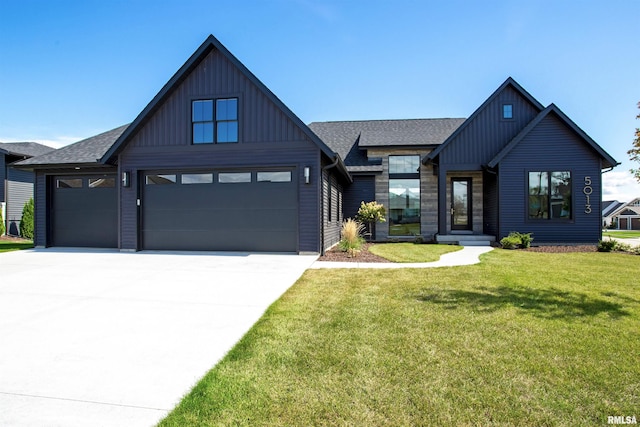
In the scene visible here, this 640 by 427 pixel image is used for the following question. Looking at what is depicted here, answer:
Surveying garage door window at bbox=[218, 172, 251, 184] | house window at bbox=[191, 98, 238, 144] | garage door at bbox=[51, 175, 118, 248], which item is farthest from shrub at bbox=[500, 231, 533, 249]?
garage door at bbox=[51, 175, 118, 248]

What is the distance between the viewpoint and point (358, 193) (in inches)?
624

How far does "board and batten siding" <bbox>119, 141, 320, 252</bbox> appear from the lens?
10117mm

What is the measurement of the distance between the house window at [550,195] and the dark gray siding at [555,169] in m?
0.18

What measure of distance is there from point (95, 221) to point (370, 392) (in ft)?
41.5

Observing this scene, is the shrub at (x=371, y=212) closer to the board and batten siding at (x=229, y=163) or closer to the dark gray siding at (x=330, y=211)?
the dark gray siding at (x=330, y=211)

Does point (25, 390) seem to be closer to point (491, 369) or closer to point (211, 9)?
point (491, 369)

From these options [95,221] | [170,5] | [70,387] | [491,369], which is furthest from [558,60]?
[95,221]

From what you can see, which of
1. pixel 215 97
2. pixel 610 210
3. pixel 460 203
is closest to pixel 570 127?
pixel 460 203

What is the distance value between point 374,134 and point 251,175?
8.40 metres

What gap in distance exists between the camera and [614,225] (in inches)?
1810

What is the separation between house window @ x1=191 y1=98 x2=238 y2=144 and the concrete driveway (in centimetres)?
489

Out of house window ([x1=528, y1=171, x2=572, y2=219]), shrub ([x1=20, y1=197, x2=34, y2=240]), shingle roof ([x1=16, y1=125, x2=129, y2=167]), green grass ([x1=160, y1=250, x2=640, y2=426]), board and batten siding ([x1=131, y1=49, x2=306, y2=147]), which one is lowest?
green grass ([x1=160, y1=250, x2=640, y2=426])

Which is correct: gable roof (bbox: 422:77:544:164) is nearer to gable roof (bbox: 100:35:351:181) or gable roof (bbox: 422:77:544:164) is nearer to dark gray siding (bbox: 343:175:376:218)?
dark gray siding (bbox: 343:175:376:218)
